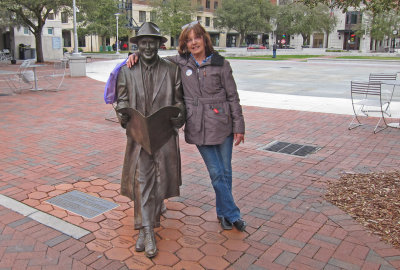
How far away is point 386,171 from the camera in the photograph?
5.50 meters

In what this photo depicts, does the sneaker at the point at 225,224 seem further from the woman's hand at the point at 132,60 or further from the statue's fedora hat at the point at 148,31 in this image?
the statue's fedora hat at the point at 148,31

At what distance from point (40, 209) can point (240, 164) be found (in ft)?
9.18

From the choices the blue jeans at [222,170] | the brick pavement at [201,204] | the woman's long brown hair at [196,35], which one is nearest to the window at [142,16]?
the brick pavement at [201,204]

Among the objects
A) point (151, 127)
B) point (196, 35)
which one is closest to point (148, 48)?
point (196, 35)

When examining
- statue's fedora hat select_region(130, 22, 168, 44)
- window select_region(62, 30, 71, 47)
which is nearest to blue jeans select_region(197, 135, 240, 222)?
statue's fedora hat select_region(130, 22, 168, 44)

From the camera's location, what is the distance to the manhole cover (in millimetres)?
4184

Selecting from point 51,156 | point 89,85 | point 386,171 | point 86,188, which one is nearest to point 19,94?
point 89,85

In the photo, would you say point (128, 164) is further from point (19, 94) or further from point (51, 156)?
point (19, 94)

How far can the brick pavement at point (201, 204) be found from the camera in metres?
3.31

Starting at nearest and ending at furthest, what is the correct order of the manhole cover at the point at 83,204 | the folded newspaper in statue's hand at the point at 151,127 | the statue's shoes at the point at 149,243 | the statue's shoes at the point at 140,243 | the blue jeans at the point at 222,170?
the folded newspaper in statue's hand at the point at 151,127 < the statue's shoes at the point at 149,243 < the statue's shoes at the point at 140,243 < the blue jeans at the point at 222,170 < the manhole cover at the point at 83,204

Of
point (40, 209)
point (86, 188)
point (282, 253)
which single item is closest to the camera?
point (282, 253)

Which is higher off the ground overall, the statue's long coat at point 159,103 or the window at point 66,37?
the window at point 66,37

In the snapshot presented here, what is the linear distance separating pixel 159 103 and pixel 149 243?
1.17 m

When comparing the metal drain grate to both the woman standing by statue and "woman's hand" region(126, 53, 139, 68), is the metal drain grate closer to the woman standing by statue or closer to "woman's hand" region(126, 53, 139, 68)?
the woman standing by statue
